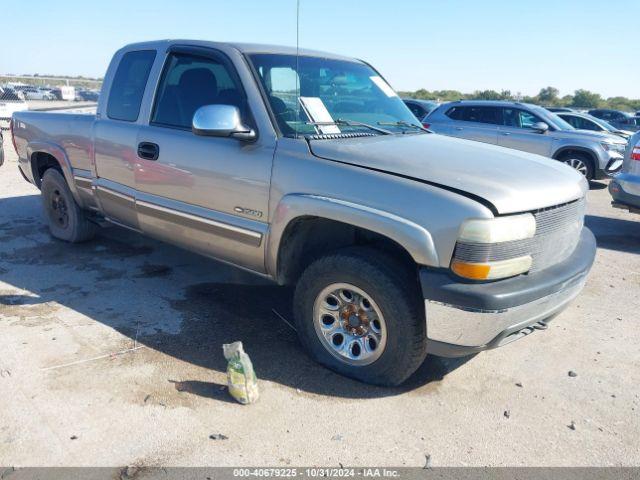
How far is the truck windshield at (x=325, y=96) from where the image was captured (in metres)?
3.48

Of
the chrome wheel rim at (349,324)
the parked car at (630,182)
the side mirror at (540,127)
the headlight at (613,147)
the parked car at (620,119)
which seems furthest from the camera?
the parked car at (620,119)

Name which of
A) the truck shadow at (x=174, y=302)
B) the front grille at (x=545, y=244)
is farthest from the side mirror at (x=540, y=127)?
the truck shadow at (x=174, y=302)

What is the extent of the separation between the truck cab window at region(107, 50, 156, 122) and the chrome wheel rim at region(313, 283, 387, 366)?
2238 mm

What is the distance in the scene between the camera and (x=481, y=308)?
8.63 ft

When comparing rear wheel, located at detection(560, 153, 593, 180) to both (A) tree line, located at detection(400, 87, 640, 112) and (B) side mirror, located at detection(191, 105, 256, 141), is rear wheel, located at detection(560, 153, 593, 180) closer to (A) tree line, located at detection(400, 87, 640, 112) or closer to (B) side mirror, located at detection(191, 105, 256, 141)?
(B) side mirror, located at detection(191, 105, 256, 141)

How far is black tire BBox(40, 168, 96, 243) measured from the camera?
5.37 meters

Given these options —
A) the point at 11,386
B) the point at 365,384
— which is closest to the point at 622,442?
the point at 365,384

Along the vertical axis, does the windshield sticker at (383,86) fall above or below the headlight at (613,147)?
above

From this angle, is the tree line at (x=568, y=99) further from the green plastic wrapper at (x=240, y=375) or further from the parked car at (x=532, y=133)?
the green plastic wrapper at (x=240, y=375)

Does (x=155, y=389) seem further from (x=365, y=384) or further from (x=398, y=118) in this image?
(x=398, y=118)

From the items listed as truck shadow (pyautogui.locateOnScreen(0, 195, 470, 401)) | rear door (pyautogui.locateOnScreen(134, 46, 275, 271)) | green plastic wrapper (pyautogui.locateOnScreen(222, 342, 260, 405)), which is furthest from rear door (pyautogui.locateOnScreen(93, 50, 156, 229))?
green plastic wrapper (pyautogui.locateOnScreen(222, 342, 260, 405))

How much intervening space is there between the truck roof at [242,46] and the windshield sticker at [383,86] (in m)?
0.28

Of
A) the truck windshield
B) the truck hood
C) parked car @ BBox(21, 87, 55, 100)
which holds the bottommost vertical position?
parked car @ BBox(21, 87, 55, 100)

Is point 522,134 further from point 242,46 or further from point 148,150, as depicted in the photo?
point 148,150
